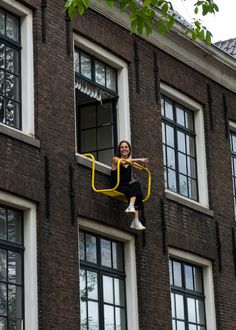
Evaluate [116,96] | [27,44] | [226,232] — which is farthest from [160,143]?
[27,44]

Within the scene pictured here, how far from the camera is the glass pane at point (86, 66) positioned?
18938 mm

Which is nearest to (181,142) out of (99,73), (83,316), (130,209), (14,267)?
(99,73)

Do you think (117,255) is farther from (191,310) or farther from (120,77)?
(120,77)

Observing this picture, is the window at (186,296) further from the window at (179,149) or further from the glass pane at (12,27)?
the glass pane at (12,27)

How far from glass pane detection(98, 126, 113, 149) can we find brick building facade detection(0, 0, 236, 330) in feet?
0.09

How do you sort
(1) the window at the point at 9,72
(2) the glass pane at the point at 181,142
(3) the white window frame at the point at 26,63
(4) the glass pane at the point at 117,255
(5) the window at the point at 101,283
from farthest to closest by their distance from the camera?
(2) the glass pane at the point at 181,142 < (4) the glass pane at the point at 117,255 < (5) the window at the point at 101,283 < (3) the white window frame at the point at 26,63 < (1) the window at the point at 9,72

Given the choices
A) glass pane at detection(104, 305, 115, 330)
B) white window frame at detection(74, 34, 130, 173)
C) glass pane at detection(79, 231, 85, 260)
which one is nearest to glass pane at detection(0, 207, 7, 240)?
glass pane at detection(79, 231, 85, 260)

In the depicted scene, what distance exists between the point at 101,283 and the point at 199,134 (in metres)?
5.23

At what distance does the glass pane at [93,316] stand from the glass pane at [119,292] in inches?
26.3

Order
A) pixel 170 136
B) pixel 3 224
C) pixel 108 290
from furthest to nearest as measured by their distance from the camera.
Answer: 1. pixel 170 136
2. pixel 108 290
3. pixel 3 224

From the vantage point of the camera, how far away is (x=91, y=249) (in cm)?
1808

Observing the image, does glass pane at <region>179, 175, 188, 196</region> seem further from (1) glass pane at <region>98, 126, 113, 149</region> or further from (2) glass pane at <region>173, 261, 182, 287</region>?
(1) glass pane at <region>98, 126, 113, 149</region>

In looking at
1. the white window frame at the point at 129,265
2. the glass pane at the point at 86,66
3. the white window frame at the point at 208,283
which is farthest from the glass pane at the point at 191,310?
the glass pane at the point at 86,66

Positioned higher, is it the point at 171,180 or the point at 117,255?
the point at 171,180
